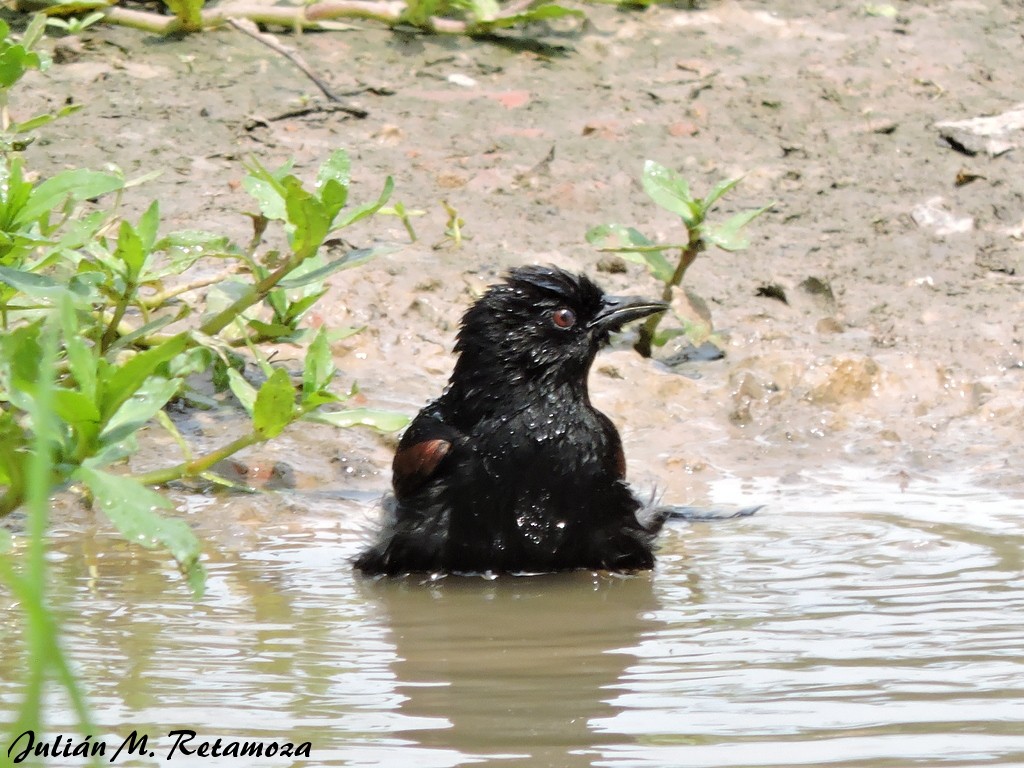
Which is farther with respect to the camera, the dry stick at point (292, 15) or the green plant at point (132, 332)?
the dry stick at point (292, 15)

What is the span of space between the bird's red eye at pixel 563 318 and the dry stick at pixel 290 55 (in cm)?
304

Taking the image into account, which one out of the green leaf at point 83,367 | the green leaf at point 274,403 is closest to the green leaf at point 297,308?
the green leaf at point 274,403

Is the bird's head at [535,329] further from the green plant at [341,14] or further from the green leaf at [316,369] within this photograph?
the green plant at [341,14]

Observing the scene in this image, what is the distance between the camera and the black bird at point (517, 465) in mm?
4375

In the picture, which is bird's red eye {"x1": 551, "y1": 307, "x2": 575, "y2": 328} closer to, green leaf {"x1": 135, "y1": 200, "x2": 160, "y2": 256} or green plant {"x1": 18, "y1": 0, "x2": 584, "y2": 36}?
green leaf {"x1": 135, "y1": 200, "x2": 160, "y2": 256}

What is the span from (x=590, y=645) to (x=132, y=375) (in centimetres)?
143

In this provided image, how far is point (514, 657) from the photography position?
350 cm

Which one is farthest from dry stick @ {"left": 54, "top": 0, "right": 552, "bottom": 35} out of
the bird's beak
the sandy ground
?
the bird's beak

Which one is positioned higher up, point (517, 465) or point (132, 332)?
point (132, 332)

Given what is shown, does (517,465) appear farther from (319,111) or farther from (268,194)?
(319,111)

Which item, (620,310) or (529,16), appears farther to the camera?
(529,16)

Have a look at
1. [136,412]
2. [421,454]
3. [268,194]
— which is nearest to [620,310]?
[421,454]

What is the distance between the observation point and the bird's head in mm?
4656

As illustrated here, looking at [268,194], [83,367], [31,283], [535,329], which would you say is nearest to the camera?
[83,367]
